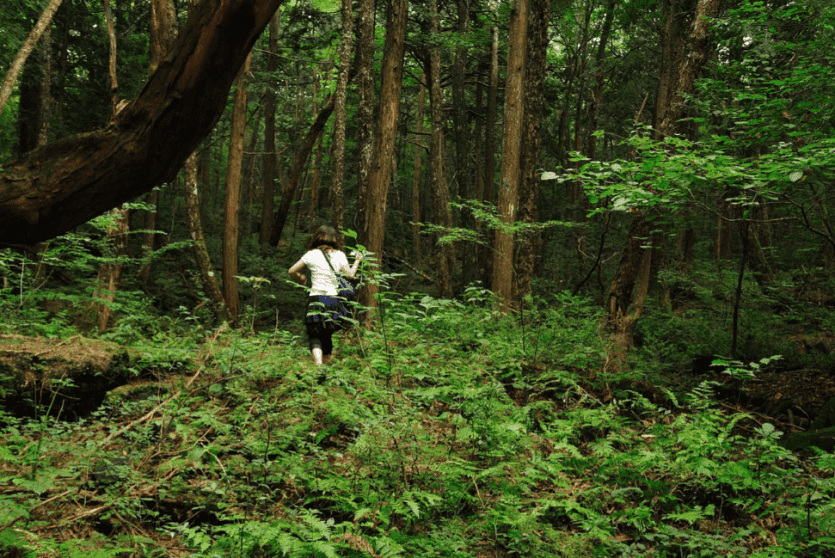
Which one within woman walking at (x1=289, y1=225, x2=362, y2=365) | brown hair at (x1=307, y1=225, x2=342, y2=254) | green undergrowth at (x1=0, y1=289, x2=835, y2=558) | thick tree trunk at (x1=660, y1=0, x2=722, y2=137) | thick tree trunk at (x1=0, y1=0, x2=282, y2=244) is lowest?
green undergrowth at (x1=0, y1=289, x2=835, y2=558)

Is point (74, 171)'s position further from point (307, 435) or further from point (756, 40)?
point (756, 40)

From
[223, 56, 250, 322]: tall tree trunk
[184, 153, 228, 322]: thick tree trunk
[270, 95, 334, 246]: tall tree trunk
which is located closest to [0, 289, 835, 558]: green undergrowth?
[184, 153, 228, 322]: thick tree trunk

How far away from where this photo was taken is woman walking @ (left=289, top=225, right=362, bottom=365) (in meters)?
6.11

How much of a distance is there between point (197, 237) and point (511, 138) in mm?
7612

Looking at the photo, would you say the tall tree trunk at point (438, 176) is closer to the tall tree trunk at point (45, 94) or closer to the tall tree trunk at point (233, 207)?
the tall tree trunk at point (233, 207)

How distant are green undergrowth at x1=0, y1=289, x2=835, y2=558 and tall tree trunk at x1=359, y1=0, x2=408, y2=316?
4350mm

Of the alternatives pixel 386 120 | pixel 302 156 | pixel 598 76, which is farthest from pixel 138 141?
pixel 598 76

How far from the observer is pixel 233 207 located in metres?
13.8

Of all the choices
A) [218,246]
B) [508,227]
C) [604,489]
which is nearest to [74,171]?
[604,489]

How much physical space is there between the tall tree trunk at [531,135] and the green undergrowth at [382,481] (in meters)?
4.92

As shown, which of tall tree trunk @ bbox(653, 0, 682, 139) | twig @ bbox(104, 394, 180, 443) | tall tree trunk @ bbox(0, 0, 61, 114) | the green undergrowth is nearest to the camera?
the green undergrowth

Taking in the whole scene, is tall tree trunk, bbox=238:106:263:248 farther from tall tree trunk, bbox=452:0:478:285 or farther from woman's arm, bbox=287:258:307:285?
woman's arm, bbox=287:258:307:285

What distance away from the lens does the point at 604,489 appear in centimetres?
411

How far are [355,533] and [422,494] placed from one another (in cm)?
51
